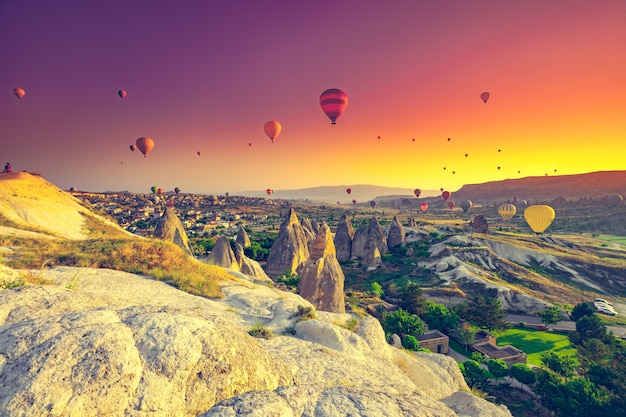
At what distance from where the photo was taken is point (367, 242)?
58719 millimetres

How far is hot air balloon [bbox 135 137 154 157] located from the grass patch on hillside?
29074 millimetres

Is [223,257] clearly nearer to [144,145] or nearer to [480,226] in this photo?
[144,145]

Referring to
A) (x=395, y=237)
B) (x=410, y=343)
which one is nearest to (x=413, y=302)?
(x=410, y=343)

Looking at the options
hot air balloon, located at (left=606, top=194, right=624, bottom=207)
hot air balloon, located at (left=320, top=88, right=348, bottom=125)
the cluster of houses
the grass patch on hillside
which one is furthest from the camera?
hot air balloon, located at (left=606, top=194, right=624, bottom=207)

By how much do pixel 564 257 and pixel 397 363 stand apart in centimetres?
6117

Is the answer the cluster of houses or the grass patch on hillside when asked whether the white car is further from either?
the cluster of houses

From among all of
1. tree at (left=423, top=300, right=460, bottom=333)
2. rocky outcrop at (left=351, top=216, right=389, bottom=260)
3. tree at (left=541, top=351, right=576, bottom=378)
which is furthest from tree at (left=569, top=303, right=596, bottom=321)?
rocky outcrop at (left=351, top=216, right=389, bottom=260)

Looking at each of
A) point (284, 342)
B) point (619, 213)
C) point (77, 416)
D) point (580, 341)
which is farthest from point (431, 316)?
point (619, 213)

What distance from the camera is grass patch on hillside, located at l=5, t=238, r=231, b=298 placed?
1184 centimetres

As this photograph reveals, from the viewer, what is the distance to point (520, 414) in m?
20.7

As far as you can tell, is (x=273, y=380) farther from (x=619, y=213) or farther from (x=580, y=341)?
(x=619, y=213)

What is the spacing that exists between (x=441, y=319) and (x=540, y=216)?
44.8m

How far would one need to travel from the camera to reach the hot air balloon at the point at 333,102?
31.8 metres

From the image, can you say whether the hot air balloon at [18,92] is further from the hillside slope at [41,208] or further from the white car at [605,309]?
the white car at [605,309]
